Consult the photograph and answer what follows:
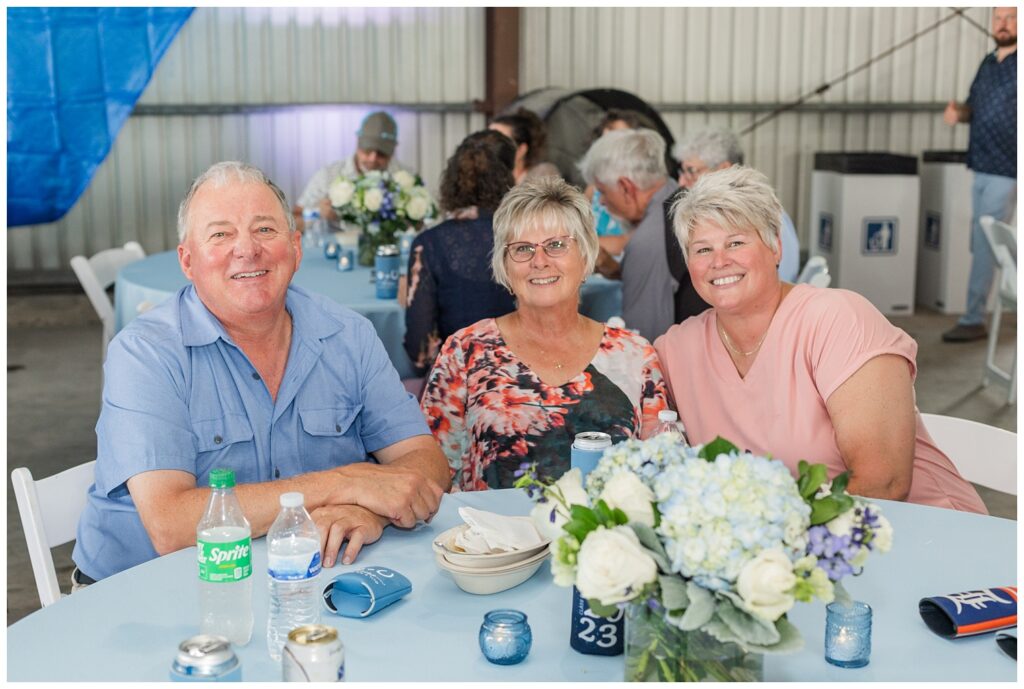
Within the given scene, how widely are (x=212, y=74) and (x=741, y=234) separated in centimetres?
714

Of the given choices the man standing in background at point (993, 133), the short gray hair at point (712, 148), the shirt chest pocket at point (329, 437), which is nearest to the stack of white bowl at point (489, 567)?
the shirt chest pocket at point (329, 437)

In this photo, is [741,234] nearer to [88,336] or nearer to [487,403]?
[487,403]

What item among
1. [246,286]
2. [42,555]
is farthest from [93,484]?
[246,286]

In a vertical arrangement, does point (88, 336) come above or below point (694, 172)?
below

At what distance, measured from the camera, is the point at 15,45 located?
6984 mm

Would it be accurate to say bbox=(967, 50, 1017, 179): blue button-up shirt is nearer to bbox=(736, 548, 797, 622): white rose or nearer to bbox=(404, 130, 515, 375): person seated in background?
bbox=(404, 130, 515, 375): person seated in background

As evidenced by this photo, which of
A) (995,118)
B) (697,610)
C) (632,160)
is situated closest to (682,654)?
(697,610)

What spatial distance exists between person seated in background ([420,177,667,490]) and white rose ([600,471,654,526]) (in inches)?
51.2

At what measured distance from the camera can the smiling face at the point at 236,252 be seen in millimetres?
2359

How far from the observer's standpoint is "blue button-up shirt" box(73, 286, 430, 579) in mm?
2225

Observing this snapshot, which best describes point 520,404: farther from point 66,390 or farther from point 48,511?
point 66,390

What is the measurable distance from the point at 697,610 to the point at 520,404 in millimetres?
1439

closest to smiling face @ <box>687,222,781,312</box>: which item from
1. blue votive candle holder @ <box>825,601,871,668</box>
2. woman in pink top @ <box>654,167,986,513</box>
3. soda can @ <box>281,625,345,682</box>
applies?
woman in pink top @ <box>654,167,986,513</box>

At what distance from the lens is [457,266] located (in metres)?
3.98
